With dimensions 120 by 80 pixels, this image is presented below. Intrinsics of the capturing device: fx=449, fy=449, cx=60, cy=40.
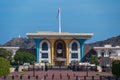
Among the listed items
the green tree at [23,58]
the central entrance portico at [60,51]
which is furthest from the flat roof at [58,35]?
the green tree at [23,58]

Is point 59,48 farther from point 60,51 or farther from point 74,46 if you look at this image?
point 74,46

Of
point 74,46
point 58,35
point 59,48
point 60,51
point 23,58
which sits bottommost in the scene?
point 23,58

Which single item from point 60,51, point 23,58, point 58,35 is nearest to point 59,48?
point 60,51

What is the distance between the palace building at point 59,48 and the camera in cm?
10319

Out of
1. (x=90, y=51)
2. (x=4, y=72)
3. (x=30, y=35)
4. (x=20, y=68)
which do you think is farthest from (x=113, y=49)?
(x=4, y=72)

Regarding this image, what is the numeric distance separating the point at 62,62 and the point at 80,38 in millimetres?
7211

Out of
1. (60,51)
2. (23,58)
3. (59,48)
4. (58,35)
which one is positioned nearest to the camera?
(23,58)

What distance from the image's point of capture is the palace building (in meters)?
103

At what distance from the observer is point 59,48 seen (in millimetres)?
105438

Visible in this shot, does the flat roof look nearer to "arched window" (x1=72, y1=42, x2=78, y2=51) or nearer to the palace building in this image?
the palace building

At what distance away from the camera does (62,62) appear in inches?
4144

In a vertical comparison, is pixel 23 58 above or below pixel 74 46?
below

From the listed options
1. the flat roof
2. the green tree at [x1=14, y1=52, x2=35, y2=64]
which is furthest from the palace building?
the green tree at [x1=14, y1=52, x2=35, y2=64]

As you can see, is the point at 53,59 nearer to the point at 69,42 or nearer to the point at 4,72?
the point at 69,42
